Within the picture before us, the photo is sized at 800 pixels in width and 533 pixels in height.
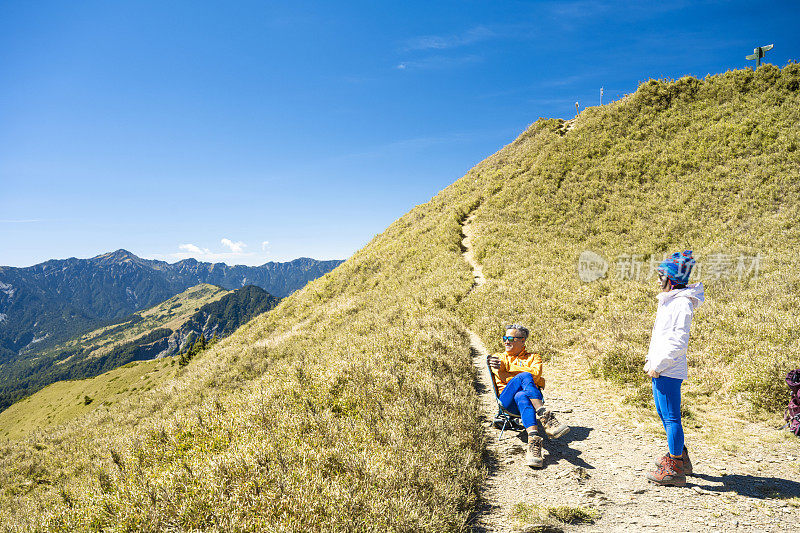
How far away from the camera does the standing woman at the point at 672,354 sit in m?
4.51

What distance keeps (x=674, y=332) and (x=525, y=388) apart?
2.36 meters

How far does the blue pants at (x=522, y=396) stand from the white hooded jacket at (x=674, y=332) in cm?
176

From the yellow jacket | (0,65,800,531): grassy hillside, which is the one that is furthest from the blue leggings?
(0,65,800,531): grassy hillside

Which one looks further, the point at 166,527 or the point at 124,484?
the point at 124,484

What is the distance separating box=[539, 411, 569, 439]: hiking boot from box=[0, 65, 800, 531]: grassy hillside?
3.63ft

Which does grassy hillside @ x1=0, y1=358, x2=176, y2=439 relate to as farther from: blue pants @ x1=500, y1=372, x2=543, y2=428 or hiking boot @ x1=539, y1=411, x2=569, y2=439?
hiking boot @ x1=539, y1=411, x2=569, y2=439

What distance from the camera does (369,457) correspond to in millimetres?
4488

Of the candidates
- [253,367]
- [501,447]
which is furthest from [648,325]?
[253,367]

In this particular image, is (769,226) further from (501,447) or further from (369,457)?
(369,457)

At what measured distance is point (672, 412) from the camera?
15.4 ft

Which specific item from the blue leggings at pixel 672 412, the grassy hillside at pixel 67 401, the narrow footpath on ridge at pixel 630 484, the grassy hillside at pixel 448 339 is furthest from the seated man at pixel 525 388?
the grassy hillside at pixel 67 401

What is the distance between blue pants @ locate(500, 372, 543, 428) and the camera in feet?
18.2

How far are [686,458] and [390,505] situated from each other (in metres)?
4.37

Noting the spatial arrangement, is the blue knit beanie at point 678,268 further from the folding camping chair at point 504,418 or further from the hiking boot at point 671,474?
the folding camping chair at point 504,418
